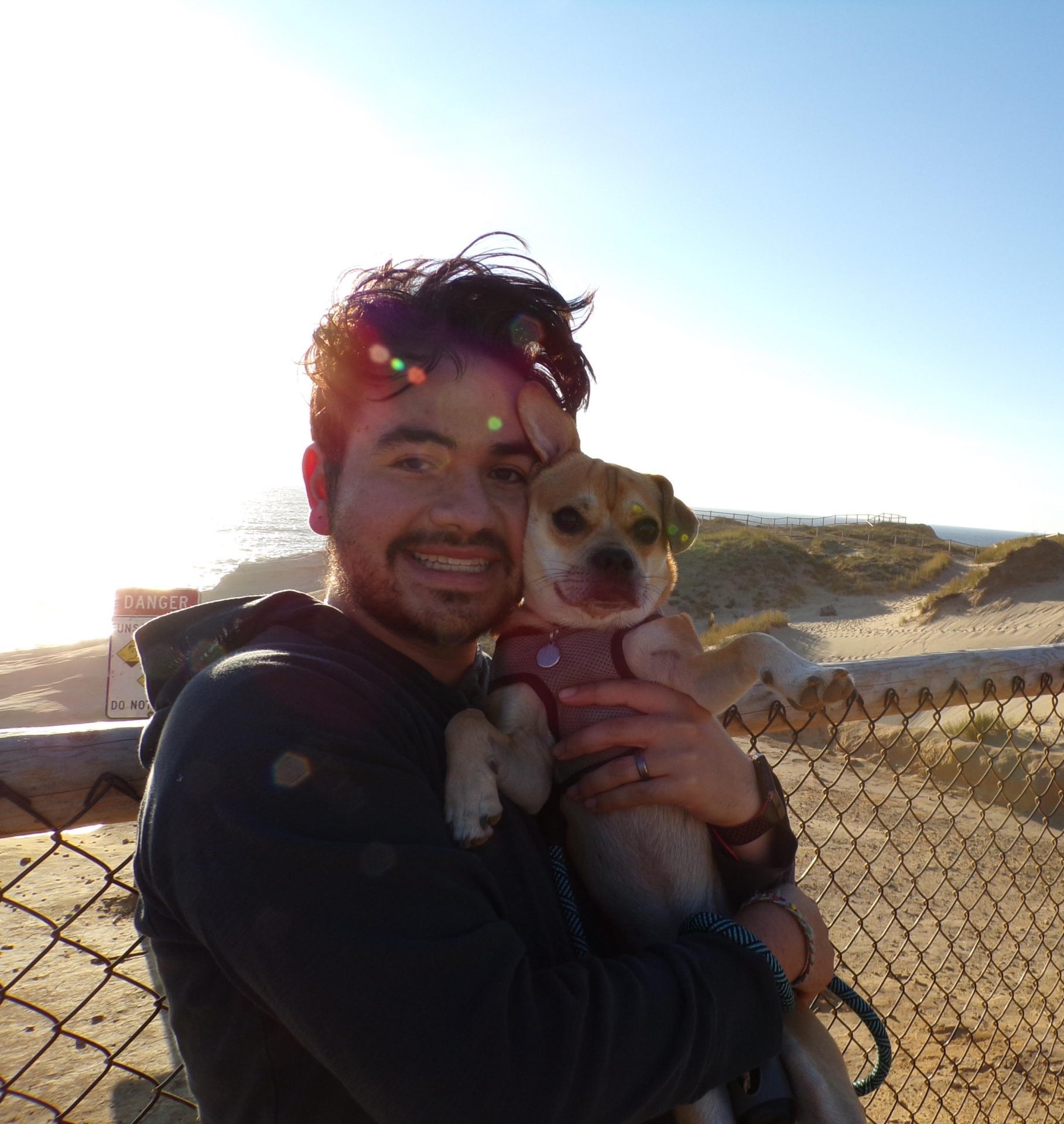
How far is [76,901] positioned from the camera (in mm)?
5035

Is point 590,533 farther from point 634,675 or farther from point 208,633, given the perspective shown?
point 208,633

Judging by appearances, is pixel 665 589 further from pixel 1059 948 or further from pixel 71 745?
pixel 1059 948

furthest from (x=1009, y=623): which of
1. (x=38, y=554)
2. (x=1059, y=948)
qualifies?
(x=38, y=554)

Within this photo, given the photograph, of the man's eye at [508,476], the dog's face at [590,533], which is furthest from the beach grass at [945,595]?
the man's eye at [508,476]

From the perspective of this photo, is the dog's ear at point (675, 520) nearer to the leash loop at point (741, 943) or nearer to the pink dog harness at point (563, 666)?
the pink dog harness at point (563, 666)

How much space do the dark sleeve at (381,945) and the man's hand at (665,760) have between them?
60cm

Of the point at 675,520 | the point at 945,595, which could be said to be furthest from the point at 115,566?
the point at 675,520

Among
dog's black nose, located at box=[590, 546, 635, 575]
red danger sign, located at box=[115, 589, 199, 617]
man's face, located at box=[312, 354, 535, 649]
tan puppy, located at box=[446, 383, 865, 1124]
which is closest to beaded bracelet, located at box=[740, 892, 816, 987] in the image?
tan puppy, located at box=[446, 383, 865, 1124]

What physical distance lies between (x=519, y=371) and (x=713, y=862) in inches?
58.4

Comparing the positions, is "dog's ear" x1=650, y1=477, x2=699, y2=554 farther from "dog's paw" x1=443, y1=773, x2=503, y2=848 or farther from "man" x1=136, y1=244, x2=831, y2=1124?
"dog's paw" x1=443, y1=773, x2=503, y2=848

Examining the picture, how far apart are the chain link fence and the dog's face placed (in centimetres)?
57

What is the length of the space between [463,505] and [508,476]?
0.31 meters

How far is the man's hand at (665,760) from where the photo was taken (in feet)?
6.11

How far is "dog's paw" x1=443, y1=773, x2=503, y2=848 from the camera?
60.9 inches
